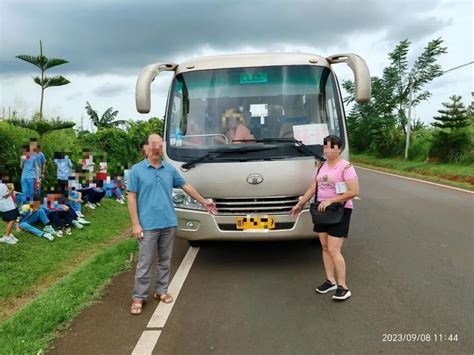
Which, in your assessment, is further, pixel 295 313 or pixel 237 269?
pixel 237 269

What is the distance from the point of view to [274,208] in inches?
203

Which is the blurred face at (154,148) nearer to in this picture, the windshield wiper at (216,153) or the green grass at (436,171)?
the windshield wiper at (216,153)

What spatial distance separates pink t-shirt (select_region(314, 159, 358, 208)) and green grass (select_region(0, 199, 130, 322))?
3.53 m

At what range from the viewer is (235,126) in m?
5.50

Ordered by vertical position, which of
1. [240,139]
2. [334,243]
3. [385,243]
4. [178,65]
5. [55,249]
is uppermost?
[178,65]

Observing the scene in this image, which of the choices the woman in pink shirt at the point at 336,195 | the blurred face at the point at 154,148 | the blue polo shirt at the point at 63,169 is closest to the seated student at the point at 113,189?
the blue polo shirt at the point at 63,169

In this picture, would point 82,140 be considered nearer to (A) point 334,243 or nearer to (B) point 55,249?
(B) point 55,249

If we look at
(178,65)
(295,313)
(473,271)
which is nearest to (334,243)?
(295,313)

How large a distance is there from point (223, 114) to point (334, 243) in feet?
7.07

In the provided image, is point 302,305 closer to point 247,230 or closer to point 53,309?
point 247,230

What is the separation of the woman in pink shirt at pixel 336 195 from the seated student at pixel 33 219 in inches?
186

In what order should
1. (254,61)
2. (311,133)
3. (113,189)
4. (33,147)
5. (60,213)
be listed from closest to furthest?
1. (311,133)
2. (254,61)
3. (60,213)
4. (33,147)
5. (113,189)

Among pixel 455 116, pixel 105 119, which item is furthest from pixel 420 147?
pixel 105 119

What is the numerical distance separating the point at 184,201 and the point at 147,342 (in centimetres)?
204
